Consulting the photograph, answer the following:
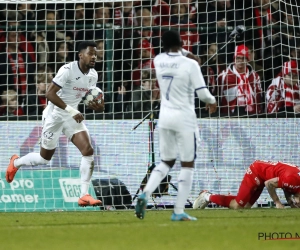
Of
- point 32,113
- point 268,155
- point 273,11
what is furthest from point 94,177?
point 273,11

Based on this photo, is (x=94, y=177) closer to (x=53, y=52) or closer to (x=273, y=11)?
(x=53, y=52)

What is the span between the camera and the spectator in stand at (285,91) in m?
15.3

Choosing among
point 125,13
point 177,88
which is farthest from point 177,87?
point 125,13

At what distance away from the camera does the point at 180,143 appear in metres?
10.0

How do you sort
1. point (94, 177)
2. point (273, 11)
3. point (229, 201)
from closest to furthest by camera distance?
point (229, 201) → point (94, 177) → point (273, 11)

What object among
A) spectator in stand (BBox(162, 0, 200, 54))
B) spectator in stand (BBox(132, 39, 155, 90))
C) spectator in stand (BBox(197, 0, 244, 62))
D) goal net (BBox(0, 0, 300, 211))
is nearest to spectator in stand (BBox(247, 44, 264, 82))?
goal net (BBox(0, 0, 300, 211))

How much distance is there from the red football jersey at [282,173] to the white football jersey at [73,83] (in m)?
2.82

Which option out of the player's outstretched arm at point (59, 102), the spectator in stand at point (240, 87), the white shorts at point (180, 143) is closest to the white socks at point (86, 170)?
the player's outstretched arm at point (59, 102)

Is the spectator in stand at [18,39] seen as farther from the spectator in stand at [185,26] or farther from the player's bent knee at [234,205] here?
the player's bent knee at [234,205]

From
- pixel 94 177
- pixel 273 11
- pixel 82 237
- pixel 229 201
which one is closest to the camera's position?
pixel 82 237

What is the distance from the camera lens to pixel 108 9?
16219mm

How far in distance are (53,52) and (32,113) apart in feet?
3.81

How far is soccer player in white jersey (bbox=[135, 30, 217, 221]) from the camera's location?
9.95 meters

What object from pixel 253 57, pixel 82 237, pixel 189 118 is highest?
pixel 253 57
